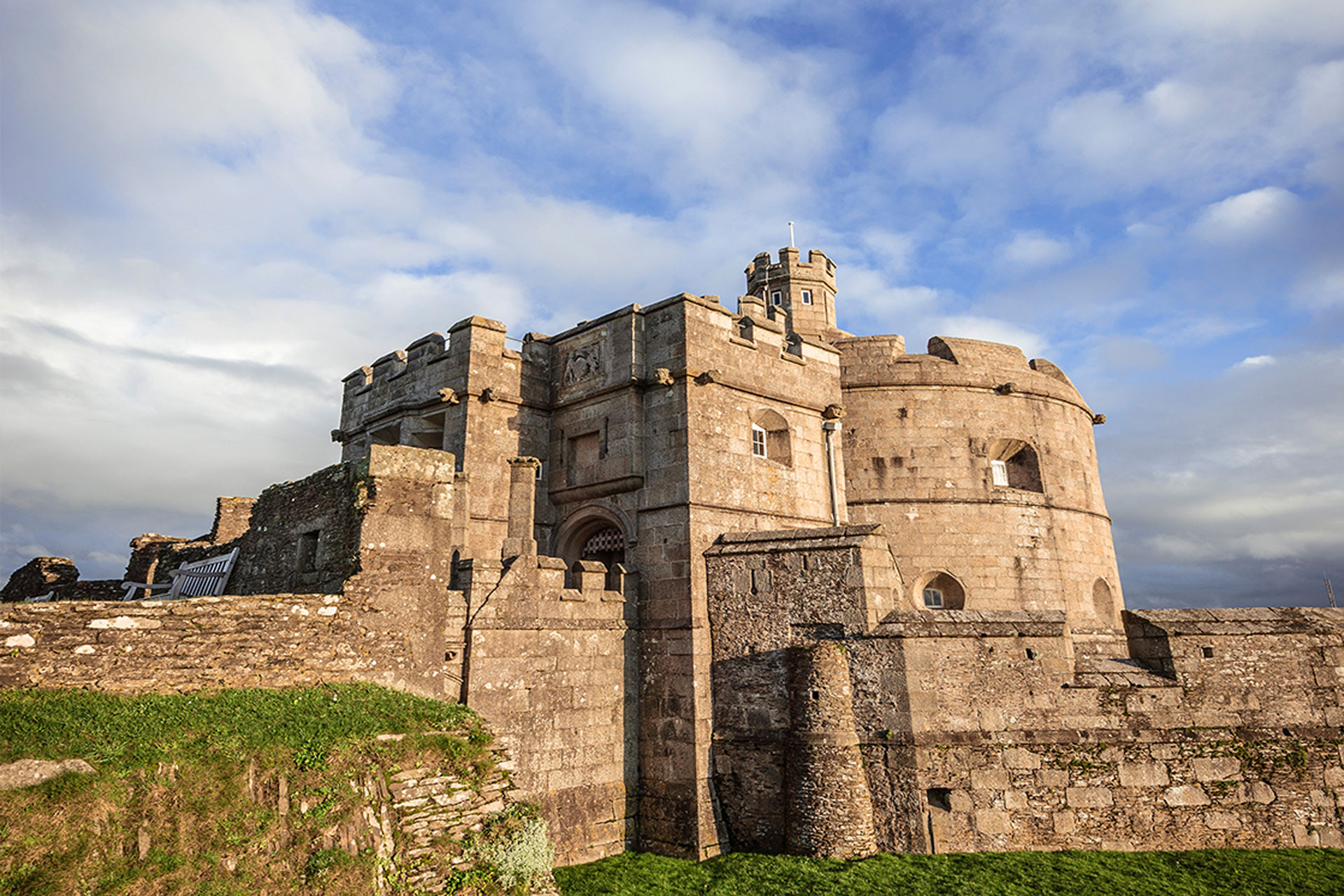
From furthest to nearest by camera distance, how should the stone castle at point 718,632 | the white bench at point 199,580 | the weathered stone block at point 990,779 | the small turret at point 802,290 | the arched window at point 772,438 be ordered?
the small turret at point 802,290, the arched window at point 772,438, the white bench at point 199,580, the weathered stone block at point 990,779, the stone castle at point 718,632

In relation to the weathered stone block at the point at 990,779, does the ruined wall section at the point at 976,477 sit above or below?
above

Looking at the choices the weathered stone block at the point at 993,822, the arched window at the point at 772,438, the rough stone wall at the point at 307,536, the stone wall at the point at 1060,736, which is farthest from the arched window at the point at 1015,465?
the rough stone wall at the point at 307,536

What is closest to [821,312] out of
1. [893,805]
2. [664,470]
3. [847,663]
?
[664,470]

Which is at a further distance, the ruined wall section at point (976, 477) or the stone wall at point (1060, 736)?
the ruined wall section at point (976, 477)

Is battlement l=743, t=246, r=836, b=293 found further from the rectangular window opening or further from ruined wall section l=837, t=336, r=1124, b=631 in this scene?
the rectangular window opening

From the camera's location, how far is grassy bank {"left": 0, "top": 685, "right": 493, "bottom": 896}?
6.07 m

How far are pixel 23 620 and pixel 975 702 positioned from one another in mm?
12666

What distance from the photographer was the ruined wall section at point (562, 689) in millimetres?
12586

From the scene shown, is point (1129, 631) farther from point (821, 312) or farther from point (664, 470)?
point (821, 312)

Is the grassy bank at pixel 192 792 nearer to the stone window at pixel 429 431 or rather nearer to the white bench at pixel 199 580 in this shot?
the white bench at pixel 199 580

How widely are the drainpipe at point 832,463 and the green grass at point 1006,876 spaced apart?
6867mm

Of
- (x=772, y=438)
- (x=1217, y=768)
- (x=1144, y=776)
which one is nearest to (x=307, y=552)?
(x=772, y=438)

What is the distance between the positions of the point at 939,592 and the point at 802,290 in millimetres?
9665

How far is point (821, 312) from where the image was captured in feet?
76.0
